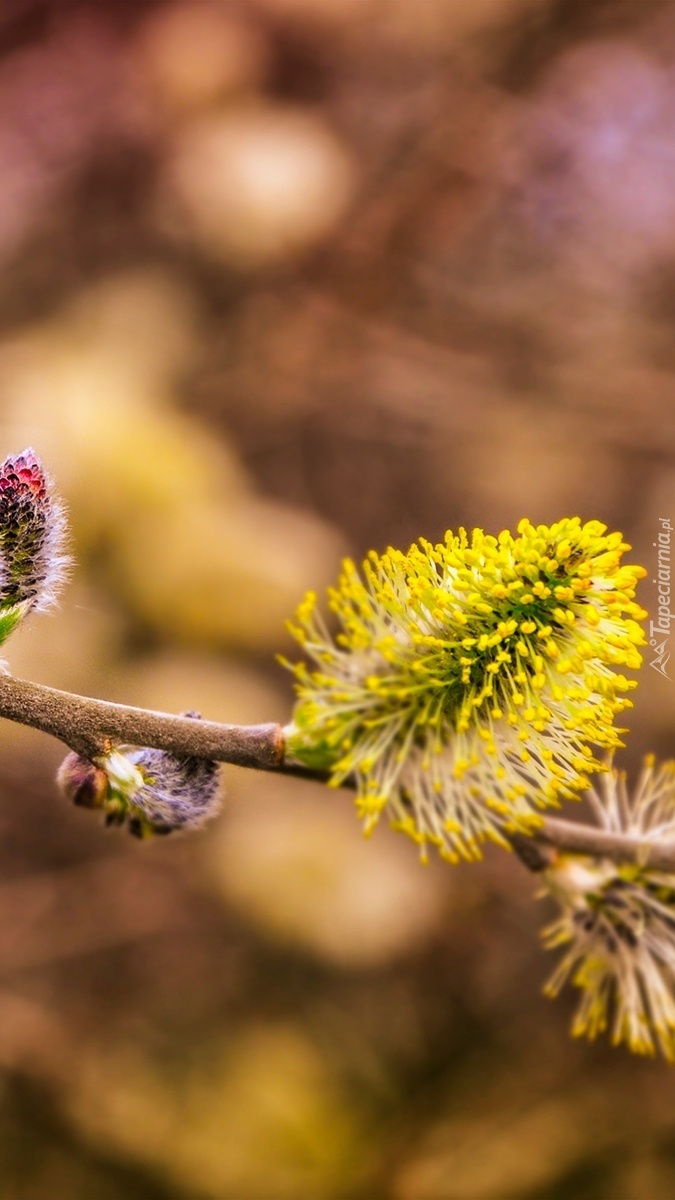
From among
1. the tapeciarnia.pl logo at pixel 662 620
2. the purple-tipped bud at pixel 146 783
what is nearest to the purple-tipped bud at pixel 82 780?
the purple-tipped bud at pixel 146 783

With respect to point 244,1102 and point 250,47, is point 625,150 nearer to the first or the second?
point 250,47

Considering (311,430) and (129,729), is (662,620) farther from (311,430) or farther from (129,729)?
(311,430)

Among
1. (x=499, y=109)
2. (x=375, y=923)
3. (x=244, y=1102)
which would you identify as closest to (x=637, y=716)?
(x=375, y=923)

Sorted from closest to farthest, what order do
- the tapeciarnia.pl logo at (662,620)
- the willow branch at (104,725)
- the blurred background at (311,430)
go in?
the willow branch at (104,725) → the tapeciarnia.pl logo at (662,620) → the blurred background at (311,430)

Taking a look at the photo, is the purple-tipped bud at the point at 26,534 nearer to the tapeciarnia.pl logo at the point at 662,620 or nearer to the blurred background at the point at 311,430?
the tapeciarnia.pl logo at the point at 662,620

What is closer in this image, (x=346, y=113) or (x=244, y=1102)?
(x=244, y=1102)

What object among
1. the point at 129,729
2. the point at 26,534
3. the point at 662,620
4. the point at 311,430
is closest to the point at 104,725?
the point at 129,729
